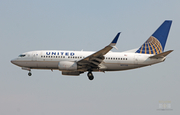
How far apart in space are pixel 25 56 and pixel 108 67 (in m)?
11.6

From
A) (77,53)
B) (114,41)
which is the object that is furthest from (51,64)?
(114,41)

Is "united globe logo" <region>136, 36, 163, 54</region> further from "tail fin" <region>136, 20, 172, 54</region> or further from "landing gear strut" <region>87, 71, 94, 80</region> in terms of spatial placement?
"landing gear strut" <region>87, 71, 94, 80</region>

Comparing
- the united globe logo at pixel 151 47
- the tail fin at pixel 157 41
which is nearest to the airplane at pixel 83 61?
the united globe logo at pixel 151 47

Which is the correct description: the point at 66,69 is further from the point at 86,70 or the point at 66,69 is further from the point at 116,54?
the point at 116,54

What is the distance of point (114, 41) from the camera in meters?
31.6

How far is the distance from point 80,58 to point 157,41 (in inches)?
483

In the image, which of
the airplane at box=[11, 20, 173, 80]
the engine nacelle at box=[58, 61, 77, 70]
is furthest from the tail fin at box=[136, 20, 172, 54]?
the engine nacelle at box=[58, 61, 77, 70]

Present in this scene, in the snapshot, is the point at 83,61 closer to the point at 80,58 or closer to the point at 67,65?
the point at 80,58

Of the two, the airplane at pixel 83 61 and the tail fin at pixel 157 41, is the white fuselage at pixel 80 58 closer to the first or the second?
the airplane at pixel 83 61

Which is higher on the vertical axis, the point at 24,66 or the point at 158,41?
the point at 158,41

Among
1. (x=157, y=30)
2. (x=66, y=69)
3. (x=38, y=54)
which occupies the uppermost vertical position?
(x=157, y=30)

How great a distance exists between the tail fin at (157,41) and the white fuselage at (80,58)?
2341 mm

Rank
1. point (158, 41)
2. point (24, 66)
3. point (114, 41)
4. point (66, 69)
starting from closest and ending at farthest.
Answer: point (114, 41) → point (66, 69) → point (24, 66) → point (158, 41)

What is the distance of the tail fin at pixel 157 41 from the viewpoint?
4050 centimetres
